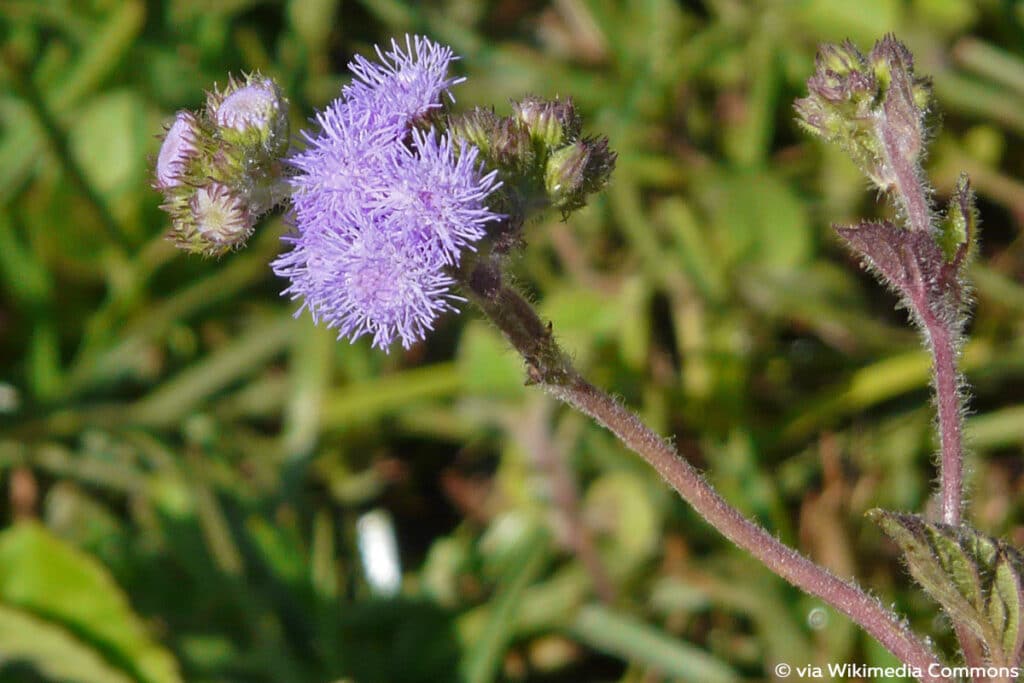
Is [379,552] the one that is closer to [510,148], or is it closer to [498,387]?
[498,387]

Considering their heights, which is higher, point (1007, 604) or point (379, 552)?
point (379, 552)

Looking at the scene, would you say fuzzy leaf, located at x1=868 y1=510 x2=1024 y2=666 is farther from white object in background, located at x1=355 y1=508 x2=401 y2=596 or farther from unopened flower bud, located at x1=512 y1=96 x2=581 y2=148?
white object in background, located at x1=355 y1=508 x2=401 y2=596

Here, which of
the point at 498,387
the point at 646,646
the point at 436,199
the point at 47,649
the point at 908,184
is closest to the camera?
the point at 436,199

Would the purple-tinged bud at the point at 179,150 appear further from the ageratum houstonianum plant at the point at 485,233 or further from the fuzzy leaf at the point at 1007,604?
the fuzzy leaf at the point at 1007,604

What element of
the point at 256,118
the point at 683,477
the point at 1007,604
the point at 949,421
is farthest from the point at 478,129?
the point at 1007,604

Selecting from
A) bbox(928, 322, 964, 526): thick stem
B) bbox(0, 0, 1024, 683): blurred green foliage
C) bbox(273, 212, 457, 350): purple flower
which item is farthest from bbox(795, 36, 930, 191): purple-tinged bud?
bbox(0, 0, 1024, 683): blurred green foliage

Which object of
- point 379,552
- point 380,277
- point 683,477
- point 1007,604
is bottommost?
point 1007,604

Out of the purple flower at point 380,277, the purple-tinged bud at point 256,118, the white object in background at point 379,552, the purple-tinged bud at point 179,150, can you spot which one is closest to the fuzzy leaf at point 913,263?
the purple flower at point 380,277
